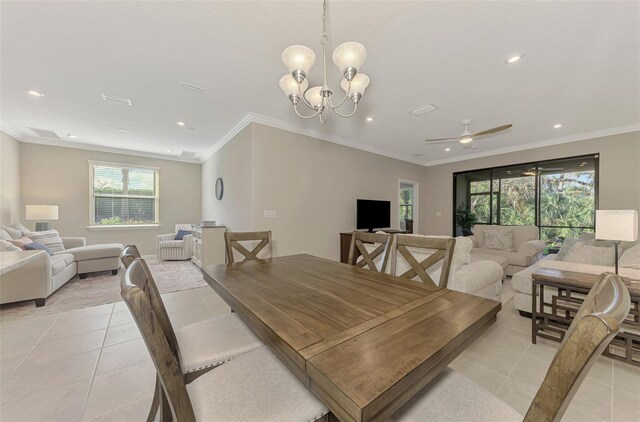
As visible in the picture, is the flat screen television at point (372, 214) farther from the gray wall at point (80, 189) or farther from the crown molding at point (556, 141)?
the gray wall at point (80, 189)

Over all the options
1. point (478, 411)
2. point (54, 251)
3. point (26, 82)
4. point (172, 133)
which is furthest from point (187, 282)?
point (478, 411)

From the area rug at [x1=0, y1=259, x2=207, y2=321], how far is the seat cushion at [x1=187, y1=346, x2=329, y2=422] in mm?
3186

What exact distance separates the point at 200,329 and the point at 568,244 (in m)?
4.75

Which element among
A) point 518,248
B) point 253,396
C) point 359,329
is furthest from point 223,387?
point 518,248

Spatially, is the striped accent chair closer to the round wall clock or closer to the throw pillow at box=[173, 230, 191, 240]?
the throw pillow at box=[173, 230, 191, 240]

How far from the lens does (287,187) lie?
4090 millimetres

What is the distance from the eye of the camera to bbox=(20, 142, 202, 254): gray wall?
4.92 meters

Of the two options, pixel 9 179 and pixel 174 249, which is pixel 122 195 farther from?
pixel 174 249

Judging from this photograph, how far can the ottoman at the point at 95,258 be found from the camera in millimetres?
4023

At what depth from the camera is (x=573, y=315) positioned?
217 centimetres

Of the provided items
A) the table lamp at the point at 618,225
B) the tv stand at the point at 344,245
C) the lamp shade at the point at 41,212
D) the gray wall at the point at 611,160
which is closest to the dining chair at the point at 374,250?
the table lamp at the point at 618,225

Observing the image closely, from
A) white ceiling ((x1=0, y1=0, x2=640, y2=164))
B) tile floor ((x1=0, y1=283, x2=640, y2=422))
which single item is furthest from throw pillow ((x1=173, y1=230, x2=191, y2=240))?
tile floor ((x1=0, y1=283, x2=640, y2=422))

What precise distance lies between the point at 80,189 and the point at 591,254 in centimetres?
906

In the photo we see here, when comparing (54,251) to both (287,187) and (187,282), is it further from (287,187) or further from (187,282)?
(287,187)
